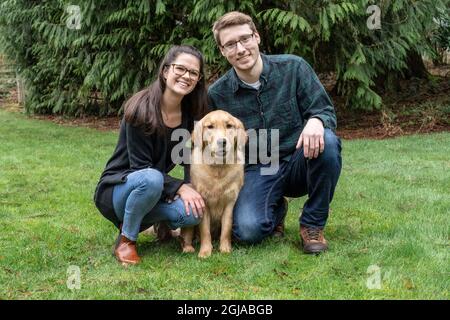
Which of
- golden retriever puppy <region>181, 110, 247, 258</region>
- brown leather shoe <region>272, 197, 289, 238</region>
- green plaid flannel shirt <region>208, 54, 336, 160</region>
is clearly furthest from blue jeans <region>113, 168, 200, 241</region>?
green plaid flannel shirt <region>208, 54, 336, 160</region>

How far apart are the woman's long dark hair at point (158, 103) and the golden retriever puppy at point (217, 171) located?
0.68 feet

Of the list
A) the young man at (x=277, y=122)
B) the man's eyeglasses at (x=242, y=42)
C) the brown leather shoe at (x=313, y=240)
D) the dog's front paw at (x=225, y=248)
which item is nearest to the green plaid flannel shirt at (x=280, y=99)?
the young man at (x=277, y=122)

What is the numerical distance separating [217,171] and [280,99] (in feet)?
2.43

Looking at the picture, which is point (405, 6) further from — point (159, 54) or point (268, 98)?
point (268, 98)

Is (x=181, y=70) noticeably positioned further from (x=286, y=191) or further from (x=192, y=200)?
(x=286, y=191)

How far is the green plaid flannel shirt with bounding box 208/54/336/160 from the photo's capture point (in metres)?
4.10

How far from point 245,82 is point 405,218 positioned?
184cm

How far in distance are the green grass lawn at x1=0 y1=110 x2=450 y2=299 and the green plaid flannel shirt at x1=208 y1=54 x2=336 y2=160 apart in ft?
2.91

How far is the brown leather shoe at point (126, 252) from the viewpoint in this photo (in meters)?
3.76

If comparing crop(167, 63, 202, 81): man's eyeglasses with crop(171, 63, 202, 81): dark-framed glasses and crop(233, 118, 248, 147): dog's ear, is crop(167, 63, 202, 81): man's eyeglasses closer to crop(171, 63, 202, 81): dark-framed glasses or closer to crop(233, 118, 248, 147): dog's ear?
crop(171, 63, 202, 81): dark-framed glasses

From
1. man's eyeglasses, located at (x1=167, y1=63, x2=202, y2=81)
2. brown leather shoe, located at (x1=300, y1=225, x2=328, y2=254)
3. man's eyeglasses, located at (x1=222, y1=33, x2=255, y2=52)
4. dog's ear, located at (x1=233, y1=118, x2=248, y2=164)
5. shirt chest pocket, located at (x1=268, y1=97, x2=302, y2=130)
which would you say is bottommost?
brown leather shoe, located at (x1=300, y1=225, x2=328, y2=254)

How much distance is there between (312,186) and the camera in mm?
3891

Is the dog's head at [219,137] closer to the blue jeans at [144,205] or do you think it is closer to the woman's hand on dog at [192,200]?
the woman's hand on dog at [192,200]
